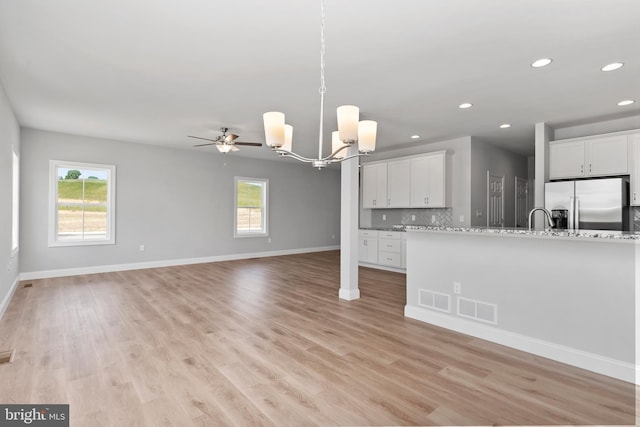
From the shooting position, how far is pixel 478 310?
3.18 metres

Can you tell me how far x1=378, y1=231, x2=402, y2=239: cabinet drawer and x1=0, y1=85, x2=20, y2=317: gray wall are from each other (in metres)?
5.86

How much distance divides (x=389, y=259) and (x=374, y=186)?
1728mm

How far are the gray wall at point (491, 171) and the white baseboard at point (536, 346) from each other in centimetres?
315

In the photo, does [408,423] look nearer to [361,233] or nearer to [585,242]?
[585,242]

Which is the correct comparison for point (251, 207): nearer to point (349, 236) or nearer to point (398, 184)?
point (398, 184)

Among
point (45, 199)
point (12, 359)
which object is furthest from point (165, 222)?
point (12, 359)

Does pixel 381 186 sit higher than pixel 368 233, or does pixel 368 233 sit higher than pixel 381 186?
pixel 381 186

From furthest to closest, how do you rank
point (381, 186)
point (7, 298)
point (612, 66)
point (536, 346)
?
point (381, 186) → point (7, 298) → point (612, 66) → point (536, 346)

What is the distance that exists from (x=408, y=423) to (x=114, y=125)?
5860mm

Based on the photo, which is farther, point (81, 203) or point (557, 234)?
point (81, 203)

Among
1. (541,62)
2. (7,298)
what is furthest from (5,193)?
(541,62)

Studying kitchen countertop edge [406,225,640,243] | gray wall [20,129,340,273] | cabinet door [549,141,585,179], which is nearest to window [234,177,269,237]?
gray wall [20,129,340,273]

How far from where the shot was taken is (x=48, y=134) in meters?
5.80

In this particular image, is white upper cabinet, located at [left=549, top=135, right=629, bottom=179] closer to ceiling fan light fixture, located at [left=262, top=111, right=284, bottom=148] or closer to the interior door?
the interior door
